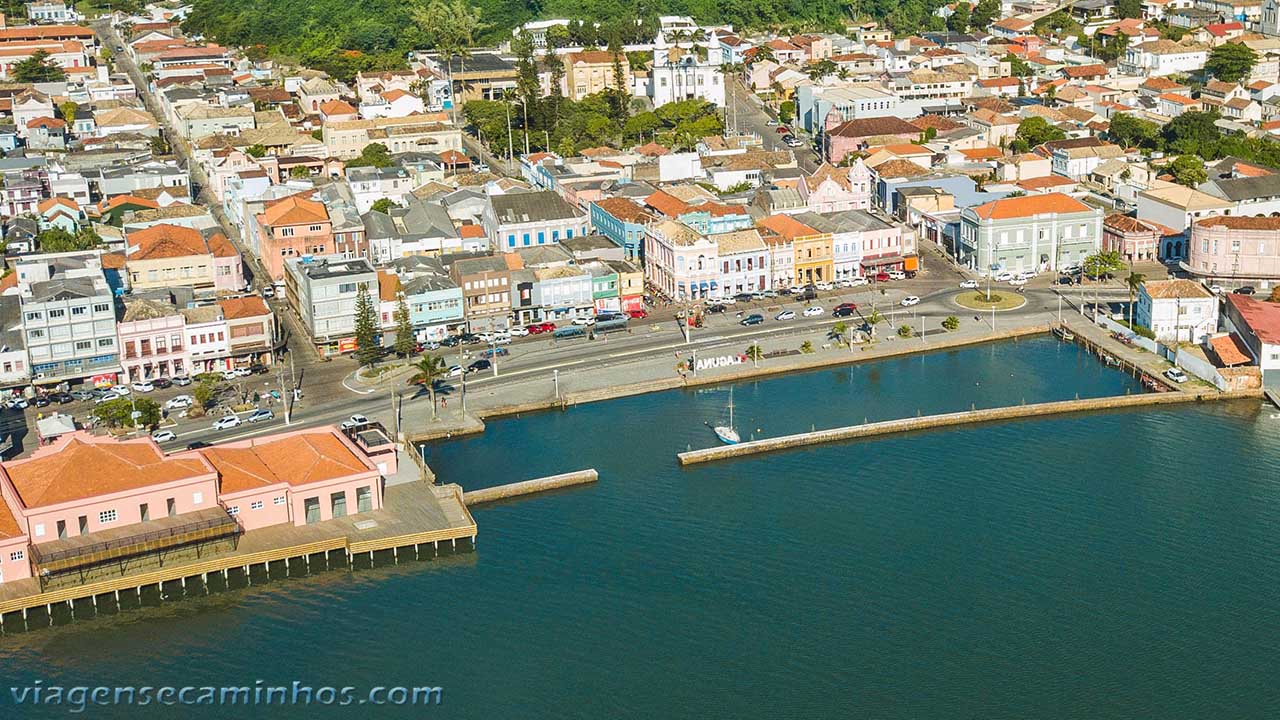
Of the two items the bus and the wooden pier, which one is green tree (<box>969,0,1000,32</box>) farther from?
the wooden pier

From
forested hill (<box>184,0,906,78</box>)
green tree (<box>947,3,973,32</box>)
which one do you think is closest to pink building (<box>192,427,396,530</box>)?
forested hill (<box>184,0,906,78</box>)

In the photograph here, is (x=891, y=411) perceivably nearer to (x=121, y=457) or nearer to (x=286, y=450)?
(x=286, y=450)

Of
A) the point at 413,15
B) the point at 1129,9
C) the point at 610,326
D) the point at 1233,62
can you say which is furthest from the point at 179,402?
the point at 1129,9

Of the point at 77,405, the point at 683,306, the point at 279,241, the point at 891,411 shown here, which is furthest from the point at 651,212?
the point at 77,405

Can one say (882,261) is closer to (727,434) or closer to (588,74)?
(727,434)

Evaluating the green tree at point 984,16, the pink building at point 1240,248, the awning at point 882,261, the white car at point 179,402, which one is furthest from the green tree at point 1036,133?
the white car at point 179,402

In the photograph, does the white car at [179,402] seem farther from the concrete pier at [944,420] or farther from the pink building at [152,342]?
the concrete pier at [944,420]

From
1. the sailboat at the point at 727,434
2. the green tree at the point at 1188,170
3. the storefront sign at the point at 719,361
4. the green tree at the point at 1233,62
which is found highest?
the green tree at the point at 1233,62
